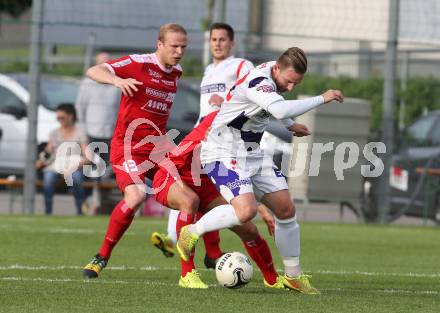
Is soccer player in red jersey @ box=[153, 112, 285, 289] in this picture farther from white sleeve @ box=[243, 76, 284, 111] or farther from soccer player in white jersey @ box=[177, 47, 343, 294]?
white sleeve @ box=[243, 76, 284, 111]

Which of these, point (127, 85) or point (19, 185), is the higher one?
point (127, 85)

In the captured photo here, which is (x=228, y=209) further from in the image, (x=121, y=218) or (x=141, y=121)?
(x=141, y=121)

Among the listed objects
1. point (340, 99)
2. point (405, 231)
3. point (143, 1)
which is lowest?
point (405, 231)

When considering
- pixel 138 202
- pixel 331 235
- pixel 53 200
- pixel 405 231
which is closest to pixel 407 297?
pixel 138 202

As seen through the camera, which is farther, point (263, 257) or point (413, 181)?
point (413, 181)

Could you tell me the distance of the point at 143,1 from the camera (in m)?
18.0

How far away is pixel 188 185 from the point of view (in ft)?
32.4

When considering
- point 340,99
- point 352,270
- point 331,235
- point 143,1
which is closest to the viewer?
point 340,99

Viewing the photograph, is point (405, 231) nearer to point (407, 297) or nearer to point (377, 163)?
point (377, 163)

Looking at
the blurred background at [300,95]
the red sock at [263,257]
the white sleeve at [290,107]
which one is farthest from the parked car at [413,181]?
the white sleeve at [290,107]

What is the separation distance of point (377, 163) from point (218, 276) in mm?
9509

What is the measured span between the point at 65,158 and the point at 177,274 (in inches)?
277

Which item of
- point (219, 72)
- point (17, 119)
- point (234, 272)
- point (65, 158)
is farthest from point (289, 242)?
point (17, 119)

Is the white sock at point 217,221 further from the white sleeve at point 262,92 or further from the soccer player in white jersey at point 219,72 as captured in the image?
the soccer player in white jersey at point 219,72
